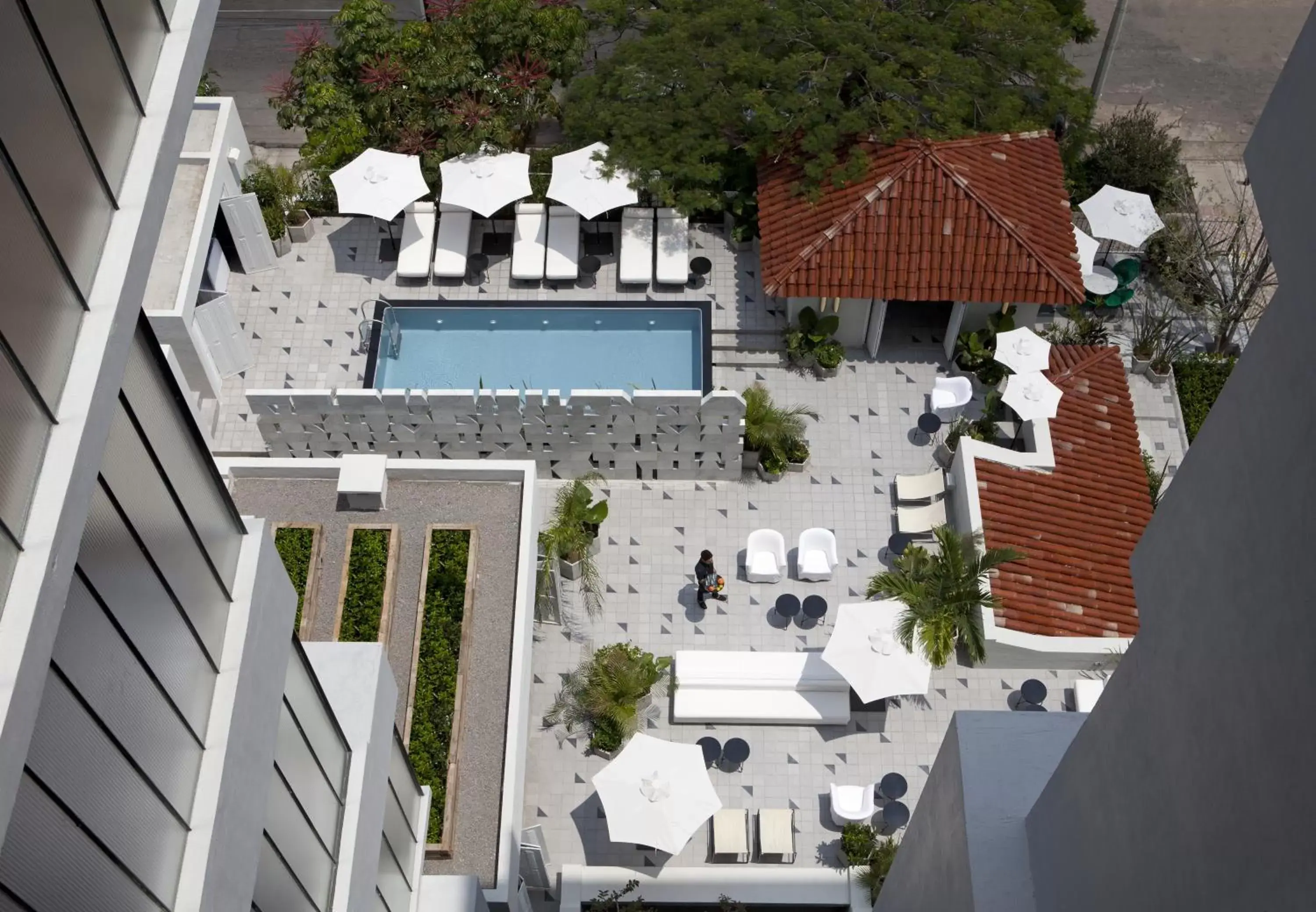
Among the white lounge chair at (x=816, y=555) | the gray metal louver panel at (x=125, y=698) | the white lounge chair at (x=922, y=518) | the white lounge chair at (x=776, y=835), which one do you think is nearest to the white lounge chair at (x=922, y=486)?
the white lounge chair at (x=922, y=518)

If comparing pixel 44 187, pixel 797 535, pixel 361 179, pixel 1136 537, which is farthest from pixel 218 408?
pixel 44 187

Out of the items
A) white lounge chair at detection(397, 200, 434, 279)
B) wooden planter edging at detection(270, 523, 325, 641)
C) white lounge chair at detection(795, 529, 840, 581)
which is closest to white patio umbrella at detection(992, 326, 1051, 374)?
white lounge chair at detection(795, 529, 840, 581)

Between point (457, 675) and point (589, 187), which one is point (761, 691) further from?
point (589, 187)

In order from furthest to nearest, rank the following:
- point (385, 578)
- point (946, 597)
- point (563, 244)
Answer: point (563, 244)
point (946, 597)
point (385, 578)

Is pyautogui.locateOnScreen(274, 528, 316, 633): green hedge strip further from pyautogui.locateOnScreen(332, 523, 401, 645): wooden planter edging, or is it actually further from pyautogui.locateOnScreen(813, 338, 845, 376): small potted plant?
pyautogui.locateOnScreen(813, 338, 845, 376): small potted plant

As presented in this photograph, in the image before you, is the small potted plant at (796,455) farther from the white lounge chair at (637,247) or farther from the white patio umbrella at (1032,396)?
the white lounge chair at (637,247)

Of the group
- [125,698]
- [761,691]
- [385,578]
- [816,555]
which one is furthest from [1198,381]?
[125,698]

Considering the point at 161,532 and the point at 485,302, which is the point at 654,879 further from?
the point at 161,532
